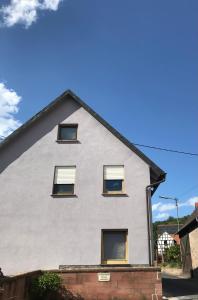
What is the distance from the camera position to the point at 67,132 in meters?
16.3

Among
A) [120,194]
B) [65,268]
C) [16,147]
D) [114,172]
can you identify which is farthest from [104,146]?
[65,268]

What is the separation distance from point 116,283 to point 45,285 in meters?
2.70

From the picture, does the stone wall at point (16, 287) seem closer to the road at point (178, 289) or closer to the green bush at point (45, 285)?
the green bush at point (45, 285)

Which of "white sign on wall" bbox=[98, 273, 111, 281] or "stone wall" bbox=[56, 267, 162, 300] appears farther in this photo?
"white sign on wall" bbox=[98, 273, 111, 281]

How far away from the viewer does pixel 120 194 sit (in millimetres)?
14445

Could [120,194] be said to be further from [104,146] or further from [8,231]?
[8,231]

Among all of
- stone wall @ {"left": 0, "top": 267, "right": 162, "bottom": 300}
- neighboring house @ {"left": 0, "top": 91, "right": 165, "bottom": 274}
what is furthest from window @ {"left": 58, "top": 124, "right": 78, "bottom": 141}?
stone wall @ {"left": 0, "top": 267, "right": 162, "bottom": 300}

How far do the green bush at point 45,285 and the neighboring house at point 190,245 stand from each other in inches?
606

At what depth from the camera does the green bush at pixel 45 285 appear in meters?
11.6

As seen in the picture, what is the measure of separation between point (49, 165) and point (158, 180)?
5.02 metres

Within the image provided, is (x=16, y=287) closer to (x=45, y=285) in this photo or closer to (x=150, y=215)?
(x=45, y=285)

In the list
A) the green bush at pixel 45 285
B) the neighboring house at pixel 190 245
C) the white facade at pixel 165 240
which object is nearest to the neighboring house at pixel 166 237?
the white facade at pixel 165 240

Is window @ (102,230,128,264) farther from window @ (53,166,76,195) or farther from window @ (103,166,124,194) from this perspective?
window @ (53,166,76,195)

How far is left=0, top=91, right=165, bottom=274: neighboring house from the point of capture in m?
13.6
